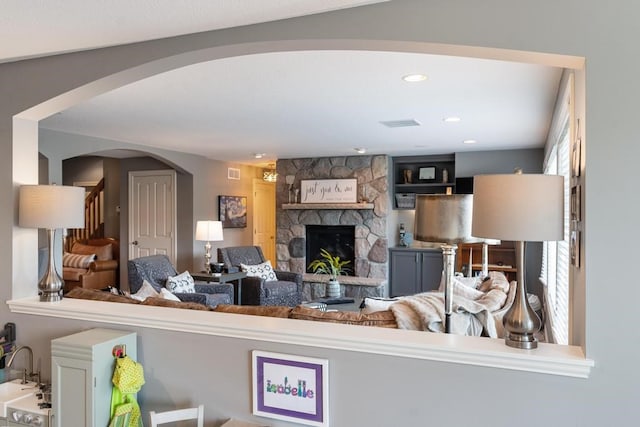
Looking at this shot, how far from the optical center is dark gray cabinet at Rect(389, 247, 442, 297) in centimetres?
744

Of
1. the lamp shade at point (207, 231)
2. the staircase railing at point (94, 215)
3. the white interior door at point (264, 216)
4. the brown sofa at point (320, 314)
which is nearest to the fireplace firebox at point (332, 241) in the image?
the white interior door at point (264, 216)

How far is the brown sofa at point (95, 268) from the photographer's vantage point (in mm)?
7773

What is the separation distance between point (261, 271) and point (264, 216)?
3.36 m

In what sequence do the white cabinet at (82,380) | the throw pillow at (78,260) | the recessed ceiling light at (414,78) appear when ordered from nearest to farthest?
the white cabinet at (82,380) < the recessed ceiling light at (414,78) < the throw pillow at (78,260)

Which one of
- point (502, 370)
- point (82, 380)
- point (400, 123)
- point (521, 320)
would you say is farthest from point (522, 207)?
point (400, 123)

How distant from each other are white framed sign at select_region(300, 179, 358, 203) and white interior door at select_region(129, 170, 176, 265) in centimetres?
225

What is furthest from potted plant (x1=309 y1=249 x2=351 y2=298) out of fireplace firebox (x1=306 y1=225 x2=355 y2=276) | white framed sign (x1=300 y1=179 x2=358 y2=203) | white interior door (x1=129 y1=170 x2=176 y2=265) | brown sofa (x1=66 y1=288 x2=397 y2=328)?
brown sofa (x1=66 y1=288 x2=397 y2=328)

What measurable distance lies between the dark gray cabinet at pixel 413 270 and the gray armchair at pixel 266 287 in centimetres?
179

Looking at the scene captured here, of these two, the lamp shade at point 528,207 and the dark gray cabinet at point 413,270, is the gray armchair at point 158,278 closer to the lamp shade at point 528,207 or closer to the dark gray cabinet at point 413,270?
the dark gray cabinet at point 413,270

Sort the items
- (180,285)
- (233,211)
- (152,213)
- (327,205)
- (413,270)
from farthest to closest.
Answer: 1. (233,211)
2. (152,213)
3. (327,205)
4. (413,270)
5. (180,285)

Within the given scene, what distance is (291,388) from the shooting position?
2086 mm

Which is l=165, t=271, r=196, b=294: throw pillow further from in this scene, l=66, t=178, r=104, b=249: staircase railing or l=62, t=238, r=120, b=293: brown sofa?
l=66, t=178, r=104, b=249: staircase railing

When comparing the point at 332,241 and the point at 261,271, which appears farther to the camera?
the point at 332,241

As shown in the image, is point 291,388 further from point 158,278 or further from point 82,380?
point 158,278
